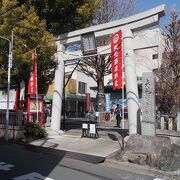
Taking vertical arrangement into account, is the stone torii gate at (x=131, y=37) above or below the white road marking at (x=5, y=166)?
above

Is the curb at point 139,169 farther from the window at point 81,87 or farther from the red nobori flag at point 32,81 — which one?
the window at point 81,87

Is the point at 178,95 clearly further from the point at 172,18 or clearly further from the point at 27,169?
the point at 27,169

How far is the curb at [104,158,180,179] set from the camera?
9.62 m

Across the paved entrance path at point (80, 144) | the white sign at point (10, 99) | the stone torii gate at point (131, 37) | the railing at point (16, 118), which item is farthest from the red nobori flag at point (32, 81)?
the paved entrance path at point (80, 144)

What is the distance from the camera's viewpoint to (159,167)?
10.2 metres

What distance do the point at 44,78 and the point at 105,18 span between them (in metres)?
12.1

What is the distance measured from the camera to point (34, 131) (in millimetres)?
16484

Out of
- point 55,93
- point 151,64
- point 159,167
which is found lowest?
point 159,167

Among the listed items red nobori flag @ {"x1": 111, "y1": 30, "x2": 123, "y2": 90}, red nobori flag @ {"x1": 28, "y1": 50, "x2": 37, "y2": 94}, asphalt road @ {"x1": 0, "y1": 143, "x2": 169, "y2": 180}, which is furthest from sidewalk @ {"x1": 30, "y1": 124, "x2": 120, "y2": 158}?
red nobori flag @ {"x1": 111, "y1": 30, "x2": 123, "y2": 90}

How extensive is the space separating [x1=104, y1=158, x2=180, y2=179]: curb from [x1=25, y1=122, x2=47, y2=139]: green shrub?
5.90 m

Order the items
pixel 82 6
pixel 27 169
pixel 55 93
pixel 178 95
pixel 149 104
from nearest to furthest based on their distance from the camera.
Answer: pixel 27 169
pixel 149 104
pixel 55 93
pixel 82 6
pixel 178 95

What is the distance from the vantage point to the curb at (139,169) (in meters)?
9.62

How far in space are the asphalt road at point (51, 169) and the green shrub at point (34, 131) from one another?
11.4ft

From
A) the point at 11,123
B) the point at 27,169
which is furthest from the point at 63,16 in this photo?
the point at 27,169
